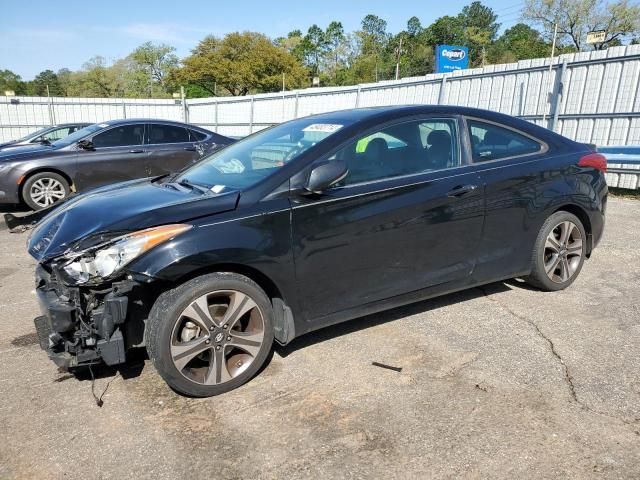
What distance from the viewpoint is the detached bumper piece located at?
A: 2629 mm

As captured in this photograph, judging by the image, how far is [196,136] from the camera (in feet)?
30.0

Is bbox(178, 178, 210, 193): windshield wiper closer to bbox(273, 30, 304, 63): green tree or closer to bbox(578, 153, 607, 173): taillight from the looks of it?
bbox(578, 153, 607, 173): taillight

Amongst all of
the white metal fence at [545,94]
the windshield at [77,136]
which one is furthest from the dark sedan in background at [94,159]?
the white metal fence at [545,94]

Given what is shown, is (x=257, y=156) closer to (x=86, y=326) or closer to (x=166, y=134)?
(x=86, y=326)

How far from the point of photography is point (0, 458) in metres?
2.39

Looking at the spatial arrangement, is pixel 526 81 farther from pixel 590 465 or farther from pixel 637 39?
pixel 637 39

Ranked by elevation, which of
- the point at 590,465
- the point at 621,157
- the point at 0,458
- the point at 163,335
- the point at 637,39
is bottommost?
the point at 0,458

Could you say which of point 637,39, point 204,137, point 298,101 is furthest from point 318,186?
point 637,39

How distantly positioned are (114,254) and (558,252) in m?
3.52

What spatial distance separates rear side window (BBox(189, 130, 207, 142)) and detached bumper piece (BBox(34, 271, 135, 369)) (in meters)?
6.70

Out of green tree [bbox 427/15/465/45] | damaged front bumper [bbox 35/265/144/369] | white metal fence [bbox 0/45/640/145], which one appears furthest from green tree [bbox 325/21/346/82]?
damaged front bumper [bbox 35/265/144/369]

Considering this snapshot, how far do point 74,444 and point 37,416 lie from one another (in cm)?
40

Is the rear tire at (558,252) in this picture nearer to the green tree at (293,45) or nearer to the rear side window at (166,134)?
the rear side window at (166,134)

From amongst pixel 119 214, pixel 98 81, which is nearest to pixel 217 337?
pixel 119 214
